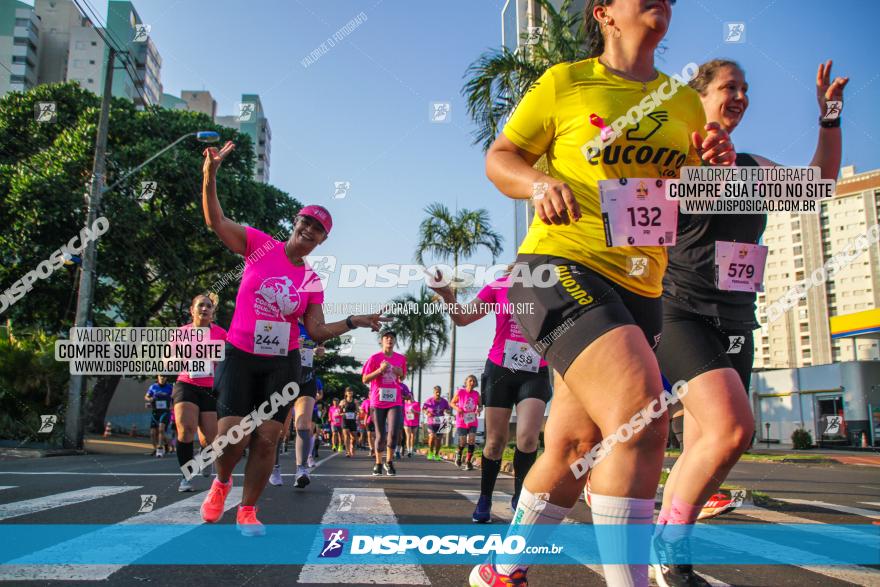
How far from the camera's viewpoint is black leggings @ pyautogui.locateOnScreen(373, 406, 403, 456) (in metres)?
10.8

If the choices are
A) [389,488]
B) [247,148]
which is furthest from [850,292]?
[389,488]

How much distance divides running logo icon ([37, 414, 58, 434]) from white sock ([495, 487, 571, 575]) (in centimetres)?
1887

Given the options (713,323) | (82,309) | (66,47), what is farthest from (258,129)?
(713,323)

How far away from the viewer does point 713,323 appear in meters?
3.30

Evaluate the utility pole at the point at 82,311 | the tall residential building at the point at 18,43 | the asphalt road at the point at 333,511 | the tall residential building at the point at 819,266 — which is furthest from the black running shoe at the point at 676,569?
the tall residential building at the point at 819,266

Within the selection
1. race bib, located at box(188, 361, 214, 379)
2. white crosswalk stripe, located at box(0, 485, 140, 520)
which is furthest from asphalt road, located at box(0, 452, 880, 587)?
race bib, located at box(188, 361, 214, 379)

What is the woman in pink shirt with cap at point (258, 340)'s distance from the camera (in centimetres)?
430

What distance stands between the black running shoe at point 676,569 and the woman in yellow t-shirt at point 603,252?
821 millimetres

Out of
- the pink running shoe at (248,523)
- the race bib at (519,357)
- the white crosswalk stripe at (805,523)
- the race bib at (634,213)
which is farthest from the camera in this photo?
the race bib at (519,357)

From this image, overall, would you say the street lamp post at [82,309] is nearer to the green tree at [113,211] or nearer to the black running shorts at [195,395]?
the green tree at [113,211]

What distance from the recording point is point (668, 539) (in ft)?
9.80

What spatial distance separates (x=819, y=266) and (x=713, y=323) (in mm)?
104464

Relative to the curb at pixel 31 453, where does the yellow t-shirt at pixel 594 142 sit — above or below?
above

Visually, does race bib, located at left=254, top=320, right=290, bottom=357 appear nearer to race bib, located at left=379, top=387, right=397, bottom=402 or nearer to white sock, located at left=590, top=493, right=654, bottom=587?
white sock, located at left=590, top=493, right=654, bottom=587
